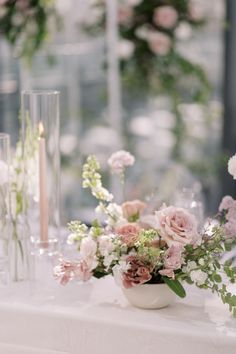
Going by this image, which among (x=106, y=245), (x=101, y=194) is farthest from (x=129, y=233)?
(x=101, y=194)

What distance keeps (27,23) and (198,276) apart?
2.84 m

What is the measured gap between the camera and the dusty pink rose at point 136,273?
59.0 inches

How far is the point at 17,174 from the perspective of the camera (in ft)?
5.66

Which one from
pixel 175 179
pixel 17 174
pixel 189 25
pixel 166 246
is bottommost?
pixel 175 179

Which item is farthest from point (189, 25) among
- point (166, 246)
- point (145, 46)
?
point (166, 246)

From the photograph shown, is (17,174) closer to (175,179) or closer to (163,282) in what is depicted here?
(163,282)

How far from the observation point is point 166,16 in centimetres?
406

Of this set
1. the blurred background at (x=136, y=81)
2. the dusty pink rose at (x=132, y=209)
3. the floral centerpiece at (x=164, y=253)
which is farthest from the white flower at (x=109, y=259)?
the blurred background at (x=136, y=81)

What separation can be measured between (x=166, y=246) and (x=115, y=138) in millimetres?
2640

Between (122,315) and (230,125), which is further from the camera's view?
(230,125)

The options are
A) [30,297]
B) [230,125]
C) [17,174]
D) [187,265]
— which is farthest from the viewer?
[230,125]

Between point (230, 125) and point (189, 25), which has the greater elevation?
point (189, 25)

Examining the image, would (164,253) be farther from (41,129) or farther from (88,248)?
(41,129)

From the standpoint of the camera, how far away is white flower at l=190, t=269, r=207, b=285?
1493mm
